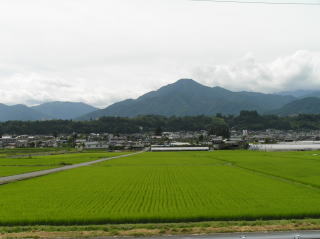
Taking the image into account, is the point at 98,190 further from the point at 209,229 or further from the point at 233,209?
the point at 209,229

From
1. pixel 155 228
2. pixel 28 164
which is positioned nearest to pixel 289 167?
pixel 155 228

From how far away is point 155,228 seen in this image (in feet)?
42.3

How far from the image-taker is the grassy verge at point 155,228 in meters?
12.3

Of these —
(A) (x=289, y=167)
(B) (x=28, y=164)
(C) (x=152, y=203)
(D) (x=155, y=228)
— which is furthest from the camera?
(B) (x=28, y=164)

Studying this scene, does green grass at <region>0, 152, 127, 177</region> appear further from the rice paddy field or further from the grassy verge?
the grassy verge

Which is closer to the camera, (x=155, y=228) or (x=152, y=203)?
(x=155, y=228)

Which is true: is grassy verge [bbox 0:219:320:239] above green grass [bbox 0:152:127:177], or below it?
above

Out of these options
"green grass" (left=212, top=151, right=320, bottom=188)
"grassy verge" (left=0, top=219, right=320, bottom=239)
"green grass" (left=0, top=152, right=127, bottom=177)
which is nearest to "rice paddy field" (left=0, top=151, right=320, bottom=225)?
"grassy verge" (left=0, top=219, right=320, bottom=239)

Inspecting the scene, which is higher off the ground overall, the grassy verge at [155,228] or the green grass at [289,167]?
the grassy verge at [155,228]

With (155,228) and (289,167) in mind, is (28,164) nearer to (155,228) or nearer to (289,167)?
(289,167)

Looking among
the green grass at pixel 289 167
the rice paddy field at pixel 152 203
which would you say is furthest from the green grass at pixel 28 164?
the green grass at pixel 289 167

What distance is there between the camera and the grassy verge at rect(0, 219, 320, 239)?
12.3 metres

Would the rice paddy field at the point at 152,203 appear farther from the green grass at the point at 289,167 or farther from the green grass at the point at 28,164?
the green grass at the point at 28,164

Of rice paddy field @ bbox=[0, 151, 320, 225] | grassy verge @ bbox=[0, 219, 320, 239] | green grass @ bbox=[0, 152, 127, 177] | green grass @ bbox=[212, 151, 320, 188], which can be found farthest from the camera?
green grass @ bbox=[0, 152, 127, 177]
